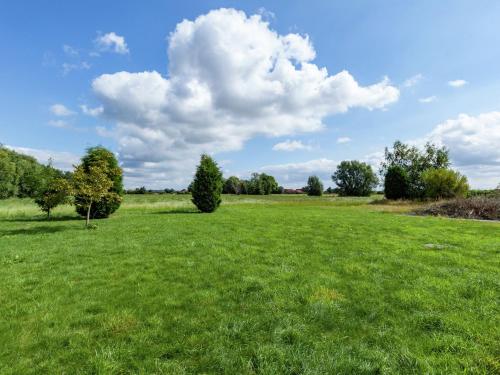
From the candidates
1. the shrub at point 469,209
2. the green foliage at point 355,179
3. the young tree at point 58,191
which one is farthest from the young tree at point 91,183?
the green foliage at point 355,179

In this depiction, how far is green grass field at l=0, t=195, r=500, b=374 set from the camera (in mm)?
3988

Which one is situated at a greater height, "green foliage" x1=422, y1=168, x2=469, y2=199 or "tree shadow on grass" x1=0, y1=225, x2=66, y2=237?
"green foliage" x1=422, y1=168, x2=469, y2=199

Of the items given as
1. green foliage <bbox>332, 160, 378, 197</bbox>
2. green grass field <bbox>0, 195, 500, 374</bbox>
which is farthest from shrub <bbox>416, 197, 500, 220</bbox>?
green foliage <bbox>332, 160, 378, 197</bbox>

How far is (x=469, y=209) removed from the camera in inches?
960

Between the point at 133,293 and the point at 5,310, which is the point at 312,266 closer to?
the point at 133,293

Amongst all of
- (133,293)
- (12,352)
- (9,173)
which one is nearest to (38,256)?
(133,293)

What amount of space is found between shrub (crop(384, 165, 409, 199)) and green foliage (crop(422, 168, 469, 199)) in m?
7.19

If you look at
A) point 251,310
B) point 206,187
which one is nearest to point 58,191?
point 206,187

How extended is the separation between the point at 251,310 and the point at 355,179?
103m

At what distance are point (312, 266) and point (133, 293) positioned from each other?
472 centimetres

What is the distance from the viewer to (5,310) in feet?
18.5

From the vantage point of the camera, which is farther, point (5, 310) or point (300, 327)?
point (5, 310)

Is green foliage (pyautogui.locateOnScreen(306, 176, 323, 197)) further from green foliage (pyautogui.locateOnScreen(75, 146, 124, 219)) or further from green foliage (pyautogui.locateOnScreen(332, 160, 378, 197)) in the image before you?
green foliage (pyautogui.locateOnScreen(75, 146, 124, 219))

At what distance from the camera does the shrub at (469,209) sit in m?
23.4
